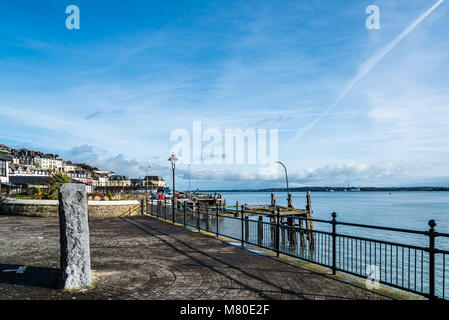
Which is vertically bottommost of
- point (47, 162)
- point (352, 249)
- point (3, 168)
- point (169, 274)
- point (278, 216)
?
point (169, 274)

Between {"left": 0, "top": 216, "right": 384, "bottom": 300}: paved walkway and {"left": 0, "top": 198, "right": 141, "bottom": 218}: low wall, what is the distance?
9.38 metres

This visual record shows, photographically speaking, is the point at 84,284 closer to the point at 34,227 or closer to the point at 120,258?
the point at 120,258

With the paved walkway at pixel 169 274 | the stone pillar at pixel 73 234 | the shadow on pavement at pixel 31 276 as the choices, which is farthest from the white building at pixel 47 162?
the stone pillar at pixel 73 234

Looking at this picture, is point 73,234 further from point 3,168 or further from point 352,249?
point 3,168

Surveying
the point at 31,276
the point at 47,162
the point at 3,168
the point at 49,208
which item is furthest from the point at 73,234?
the point at 47,162

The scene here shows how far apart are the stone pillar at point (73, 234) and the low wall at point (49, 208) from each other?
1565cm

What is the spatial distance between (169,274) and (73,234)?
2.18m

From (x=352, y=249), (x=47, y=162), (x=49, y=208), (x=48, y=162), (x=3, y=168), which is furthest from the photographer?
(x=48, y=162)

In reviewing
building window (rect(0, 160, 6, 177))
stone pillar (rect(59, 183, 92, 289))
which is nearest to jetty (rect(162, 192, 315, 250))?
stone pillar (rect(59, 183, 92, 289))

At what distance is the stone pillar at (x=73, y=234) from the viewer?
6094mm

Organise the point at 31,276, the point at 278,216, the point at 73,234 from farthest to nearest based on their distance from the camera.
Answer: the point at 278,216 < the point at 31,276 < the point at 73,234

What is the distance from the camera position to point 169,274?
7273 mm
